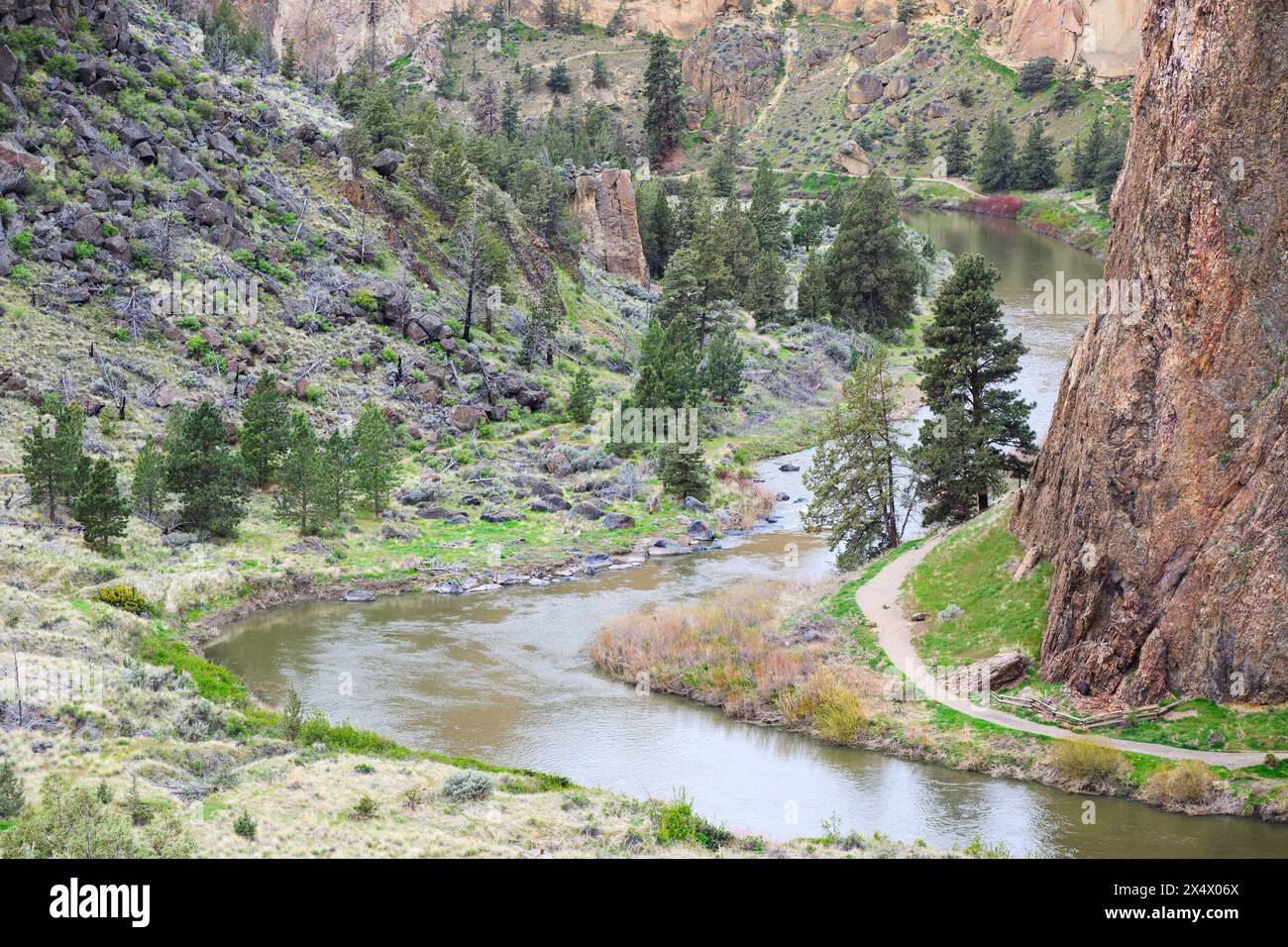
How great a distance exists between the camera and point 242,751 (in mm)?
33969

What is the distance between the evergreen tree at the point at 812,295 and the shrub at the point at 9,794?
8034 centimetres

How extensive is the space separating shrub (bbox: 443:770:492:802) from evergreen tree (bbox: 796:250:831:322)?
73002 millimetres

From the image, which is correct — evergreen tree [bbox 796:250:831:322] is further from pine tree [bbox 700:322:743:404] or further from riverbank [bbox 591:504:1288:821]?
riverbank [bbox 591:504:1288:821]

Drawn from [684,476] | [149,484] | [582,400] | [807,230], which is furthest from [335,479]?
[807,230]

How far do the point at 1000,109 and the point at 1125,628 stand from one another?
5924 inches

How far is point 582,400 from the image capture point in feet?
250

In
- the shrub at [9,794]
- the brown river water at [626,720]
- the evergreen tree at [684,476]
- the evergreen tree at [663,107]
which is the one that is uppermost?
the evergreen tree at [663,107]

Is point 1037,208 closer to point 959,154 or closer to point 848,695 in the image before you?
point 959,154

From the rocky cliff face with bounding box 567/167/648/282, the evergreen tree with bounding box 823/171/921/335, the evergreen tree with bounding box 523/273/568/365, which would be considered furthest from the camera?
the rocky cliff face with bounding box 567/167/648/282

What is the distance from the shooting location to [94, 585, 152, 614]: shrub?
4512 centimetres

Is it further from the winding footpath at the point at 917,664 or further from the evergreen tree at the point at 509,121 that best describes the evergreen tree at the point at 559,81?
the winding footpath at the point at 917,664

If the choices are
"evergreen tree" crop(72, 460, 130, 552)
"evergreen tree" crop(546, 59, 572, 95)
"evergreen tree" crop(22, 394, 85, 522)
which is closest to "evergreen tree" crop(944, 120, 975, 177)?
"evergreen tree" crop(546, 59, 572, 95)

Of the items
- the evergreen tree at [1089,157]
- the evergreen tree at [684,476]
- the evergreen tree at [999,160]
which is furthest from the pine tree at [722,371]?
the evergreen tree at [999,160]

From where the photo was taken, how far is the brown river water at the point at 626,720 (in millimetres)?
32531
